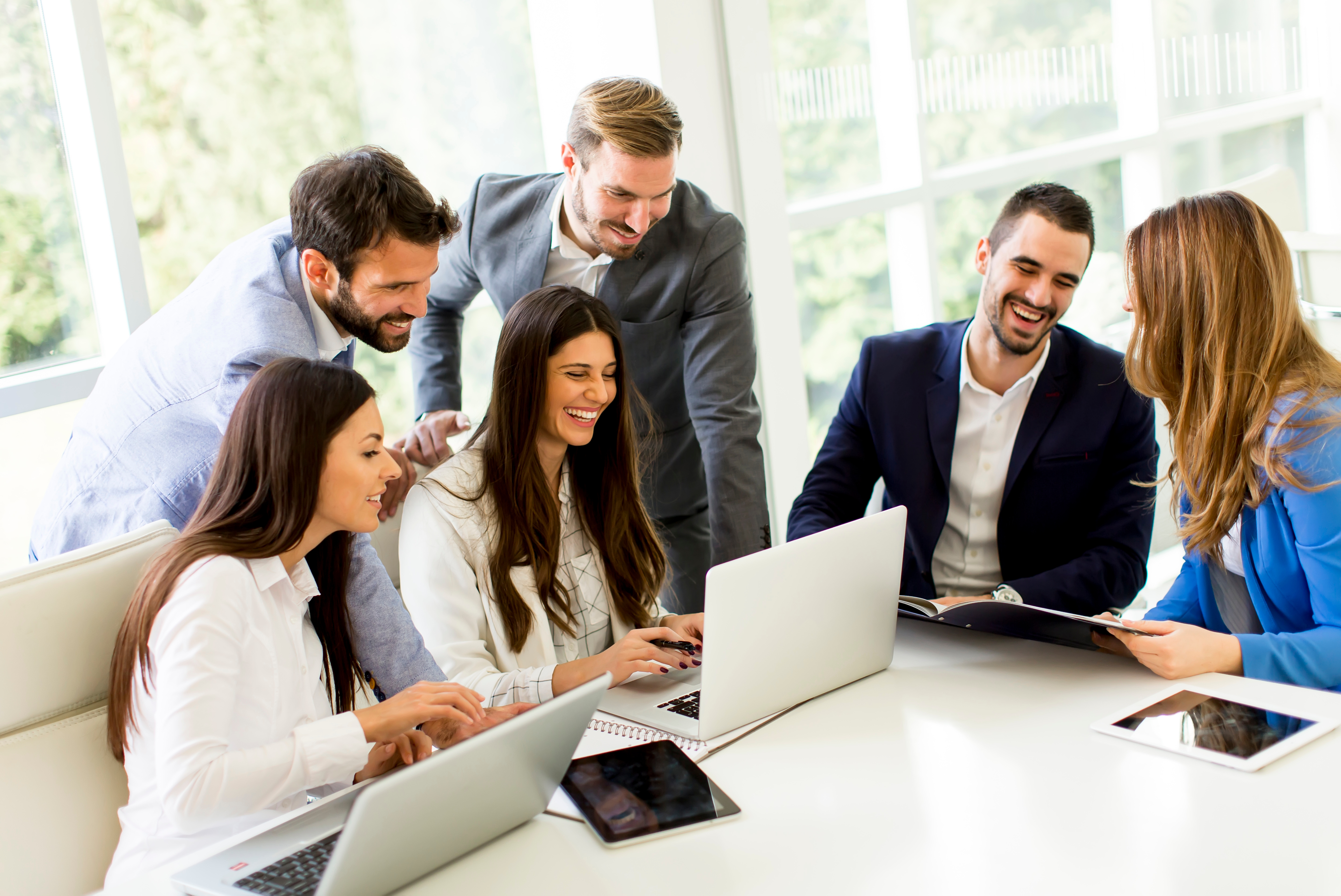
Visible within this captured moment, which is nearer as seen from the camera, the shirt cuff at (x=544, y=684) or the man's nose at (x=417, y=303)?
the shirt cuff at (x=544, y=684)

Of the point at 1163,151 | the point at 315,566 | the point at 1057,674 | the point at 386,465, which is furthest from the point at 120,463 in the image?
the point at 1163,151

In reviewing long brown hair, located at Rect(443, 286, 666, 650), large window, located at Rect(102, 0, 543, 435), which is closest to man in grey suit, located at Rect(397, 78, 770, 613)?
long brown hair, located at Rect(443, 286, 666, 650)

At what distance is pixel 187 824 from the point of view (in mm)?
1263

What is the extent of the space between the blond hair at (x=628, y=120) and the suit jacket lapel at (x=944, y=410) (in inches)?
26.7

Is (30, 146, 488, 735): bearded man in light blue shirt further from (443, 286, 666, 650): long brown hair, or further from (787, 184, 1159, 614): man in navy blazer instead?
(787, 184, 1159, 614): man in navy blazer

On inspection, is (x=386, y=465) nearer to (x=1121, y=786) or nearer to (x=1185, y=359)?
(x=1121, y=786)

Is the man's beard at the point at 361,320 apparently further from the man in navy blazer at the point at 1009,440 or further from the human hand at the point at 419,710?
the man in navy blazer at the point at 1009,440

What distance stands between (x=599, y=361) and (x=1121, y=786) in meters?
1.04

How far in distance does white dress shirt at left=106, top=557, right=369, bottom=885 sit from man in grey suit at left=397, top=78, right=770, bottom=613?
2.41 ft

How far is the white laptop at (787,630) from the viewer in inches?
50.9

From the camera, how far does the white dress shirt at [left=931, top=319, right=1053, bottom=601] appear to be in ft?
7.07

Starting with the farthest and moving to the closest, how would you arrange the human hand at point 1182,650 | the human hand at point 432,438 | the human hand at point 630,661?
the human hand at point 432,438 → the human hand at point 630,661 → the human hand at point 1182,650

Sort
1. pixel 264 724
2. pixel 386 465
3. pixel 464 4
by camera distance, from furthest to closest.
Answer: pixel 464 4
pixel 386 465
pixel 264 724

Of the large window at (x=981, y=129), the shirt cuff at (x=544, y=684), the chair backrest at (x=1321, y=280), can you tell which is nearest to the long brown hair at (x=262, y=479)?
the shirt cuff at (x=544, y=684)
